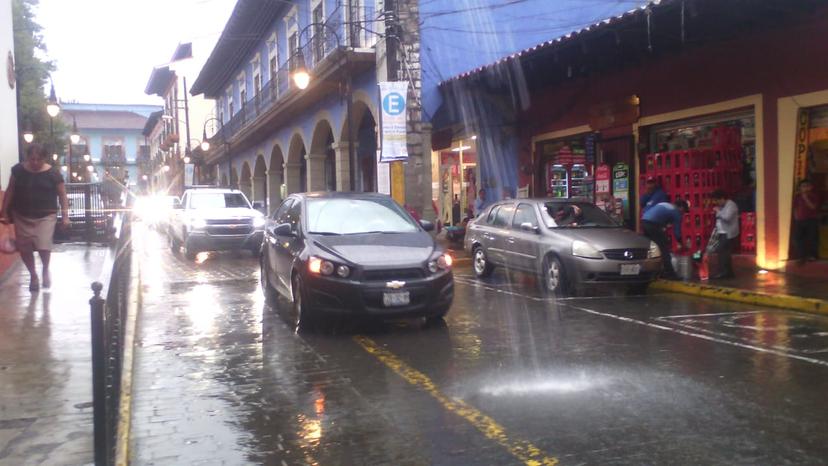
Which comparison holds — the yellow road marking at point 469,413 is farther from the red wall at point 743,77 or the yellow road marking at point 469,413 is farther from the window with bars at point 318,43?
the window with bars at point 318,43

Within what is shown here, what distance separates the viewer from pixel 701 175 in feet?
47.6

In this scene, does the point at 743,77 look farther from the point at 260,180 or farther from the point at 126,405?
the point at 260,180

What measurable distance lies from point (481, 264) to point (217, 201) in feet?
27.5

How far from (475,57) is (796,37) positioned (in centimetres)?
971

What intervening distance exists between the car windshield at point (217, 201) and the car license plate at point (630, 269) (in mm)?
11139

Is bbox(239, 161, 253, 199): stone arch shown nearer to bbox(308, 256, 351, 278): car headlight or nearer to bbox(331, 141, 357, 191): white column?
bbox(331, 141, 357, 191): white column

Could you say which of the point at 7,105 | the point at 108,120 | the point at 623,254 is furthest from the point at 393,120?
the point at 108,120

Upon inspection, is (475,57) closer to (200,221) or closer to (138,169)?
(200,221)

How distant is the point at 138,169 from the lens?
3834 inches

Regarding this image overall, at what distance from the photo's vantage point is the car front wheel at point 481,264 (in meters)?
13.9

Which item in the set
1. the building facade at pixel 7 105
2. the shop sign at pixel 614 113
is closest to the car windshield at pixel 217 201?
the building facade at pixel 7 105

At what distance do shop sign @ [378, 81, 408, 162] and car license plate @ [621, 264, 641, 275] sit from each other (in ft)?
22.1

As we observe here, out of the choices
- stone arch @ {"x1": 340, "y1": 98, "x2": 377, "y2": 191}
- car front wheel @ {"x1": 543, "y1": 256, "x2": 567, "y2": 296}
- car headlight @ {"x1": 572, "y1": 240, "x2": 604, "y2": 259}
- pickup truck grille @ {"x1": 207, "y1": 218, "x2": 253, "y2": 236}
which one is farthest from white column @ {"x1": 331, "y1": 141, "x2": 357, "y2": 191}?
car headlight @ {"x1": 572, "y1": 240, "x2": 604, "y2": 259}

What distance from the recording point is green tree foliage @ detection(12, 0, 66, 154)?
31812 mm
